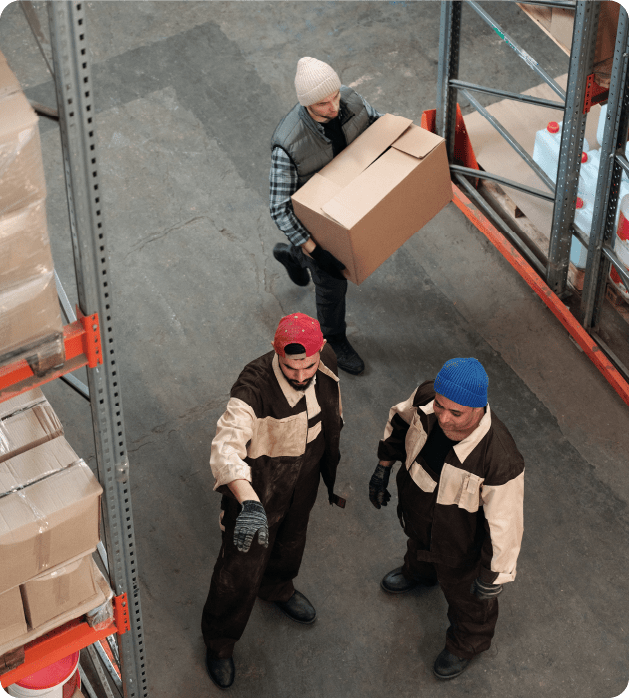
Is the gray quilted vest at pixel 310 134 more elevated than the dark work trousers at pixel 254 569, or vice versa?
the gray quilted vest at pixel 310 134

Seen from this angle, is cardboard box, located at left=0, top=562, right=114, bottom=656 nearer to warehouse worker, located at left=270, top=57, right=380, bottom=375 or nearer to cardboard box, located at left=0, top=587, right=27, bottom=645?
cardboard box, located at left=0, top=587, right=27, bottom=645

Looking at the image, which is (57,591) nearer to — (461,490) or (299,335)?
(299,335)

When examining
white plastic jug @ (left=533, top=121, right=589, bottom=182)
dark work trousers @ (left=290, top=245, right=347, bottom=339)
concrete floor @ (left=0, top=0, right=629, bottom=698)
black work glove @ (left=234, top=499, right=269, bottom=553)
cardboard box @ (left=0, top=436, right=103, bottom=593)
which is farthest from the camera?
white plastic jug @ (left=533, top=121, right=589, bottom=182)

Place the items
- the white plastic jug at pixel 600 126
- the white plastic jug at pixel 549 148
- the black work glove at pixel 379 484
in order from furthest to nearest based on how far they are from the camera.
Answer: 1. the white plastic jug at pixel 549 148
2. the white plastic jug at pixel 600 126
3. the black work glove at pixel 379 484

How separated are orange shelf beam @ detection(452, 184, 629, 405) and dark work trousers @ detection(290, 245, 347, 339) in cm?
153

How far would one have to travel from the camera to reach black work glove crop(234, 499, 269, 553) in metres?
3.58

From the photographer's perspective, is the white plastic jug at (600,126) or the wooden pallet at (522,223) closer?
the white plastic jug at (600,126)

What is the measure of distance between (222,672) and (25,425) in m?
2.27

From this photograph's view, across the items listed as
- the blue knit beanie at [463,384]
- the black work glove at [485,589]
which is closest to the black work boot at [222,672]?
the black work glove at [485,589]

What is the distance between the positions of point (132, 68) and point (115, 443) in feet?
19.4

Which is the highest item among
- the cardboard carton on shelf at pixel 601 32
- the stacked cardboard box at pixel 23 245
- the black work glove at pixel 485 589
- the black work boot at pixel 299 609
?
the stacked cardboard box at pixel 23 245

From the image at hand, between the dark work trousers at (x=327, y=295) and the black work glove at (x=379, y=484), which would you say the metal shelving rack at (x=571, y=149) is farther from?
the black work glove at (x=379, y=484)

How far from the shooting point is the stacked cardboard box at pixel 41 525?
277 centimetres

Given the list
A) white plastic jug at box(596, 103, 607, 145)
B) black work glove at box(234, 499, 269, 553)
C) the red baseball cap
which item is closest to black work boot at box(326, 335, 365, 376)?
the red baseball cap
